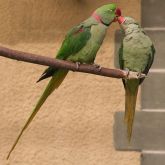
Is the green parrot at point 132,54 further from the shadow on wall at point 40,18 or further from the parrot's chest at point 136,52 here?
the shadow on wall at point 40,18

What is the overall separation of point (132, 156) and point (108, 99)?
0.31 meters

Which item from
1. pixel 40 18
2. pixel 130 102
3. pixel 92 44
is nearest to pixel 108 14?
pixel 92 44

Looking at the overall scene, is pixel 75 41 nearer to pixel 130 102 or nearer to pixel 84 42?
pixel 84 42

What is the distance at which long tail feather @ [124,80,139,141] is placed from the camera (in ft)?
6.03

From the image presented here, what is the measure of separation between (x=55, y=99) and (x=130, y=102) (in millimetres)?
1060

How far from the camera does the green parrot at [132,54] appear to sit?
6.06ft

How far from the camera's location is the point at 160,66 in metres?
2.80

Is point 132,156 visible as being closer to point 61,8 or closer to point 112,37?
point 112,37

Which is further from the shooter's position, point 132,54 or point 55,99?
point 55,99

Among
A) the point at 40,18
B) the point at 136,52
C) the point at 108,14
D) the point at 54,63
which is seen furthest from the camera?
the point at 40,18

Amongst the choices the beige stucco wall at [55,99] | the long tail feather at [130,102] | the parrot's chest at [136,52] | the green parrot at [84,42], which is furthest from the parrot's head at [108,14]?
the beige stucco wall at [55,99]

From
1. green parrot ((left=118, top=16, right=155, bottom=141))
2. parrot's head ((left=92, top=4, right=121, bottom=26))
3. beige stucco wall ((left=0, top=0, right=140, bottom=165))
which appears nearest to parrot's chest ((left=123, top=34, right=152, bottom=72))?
green parrot ((left=118, top=16, right=155, bottom=141))

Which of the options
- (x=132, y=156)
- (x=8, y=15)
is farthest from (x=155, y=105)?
(x=8, y=15)

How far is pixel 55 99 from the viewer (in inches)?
114
